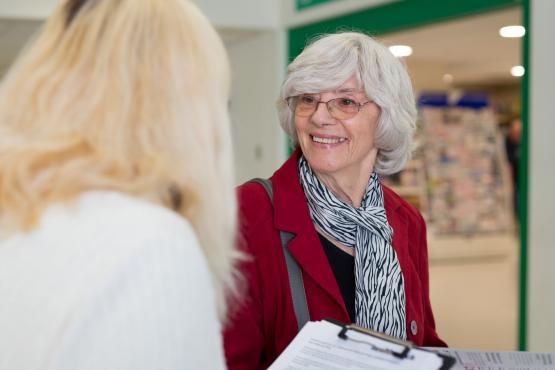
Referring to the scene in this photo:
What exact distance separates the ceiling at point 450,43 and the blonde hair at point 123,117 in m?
3.43

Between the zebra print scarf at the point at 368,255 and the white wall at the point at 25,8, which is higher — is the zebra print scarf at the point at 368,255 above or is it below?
below

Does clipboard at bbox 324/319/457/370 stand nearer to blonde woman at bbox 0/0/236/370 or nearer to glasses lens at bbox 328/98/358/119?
blonde woman at bbox 0/0/236/370

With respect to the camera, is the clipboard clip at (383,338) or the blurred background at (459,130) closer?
the clipboard clip at (383,338)

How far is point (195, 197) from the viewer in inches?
38.7

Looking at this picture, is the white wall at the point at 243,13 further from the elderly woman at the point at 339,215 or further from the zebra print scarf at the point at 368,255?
the zebra print scarf at the point at 368,255

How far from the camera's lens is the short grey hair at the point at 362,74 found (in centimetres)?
197

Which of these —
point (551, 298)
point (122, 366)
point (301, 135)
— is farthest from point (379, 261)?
point (551, 298)

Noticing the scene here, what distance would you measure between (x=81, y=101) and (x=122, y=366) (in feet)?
1.22

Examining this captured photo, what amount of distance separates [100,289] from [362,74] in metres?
1.32

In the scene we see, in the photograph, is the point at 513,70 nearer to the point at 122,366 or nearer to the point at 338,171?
the point at 338,171

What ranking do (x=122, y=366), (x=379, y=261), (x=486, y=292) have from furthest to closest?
(x=486, y=292) → (x=379, y=261) → (x=122, y=366)

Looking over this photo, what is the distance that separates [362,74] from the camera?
2.00 m

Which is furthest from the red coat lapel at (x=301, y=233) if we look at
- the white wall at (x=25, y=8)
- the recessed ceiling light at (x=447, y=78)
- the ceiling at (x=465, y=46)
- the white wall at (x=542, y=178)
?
the recessed ceiling light at (x=447, y=78)

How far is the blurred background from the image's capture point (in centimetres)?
399
